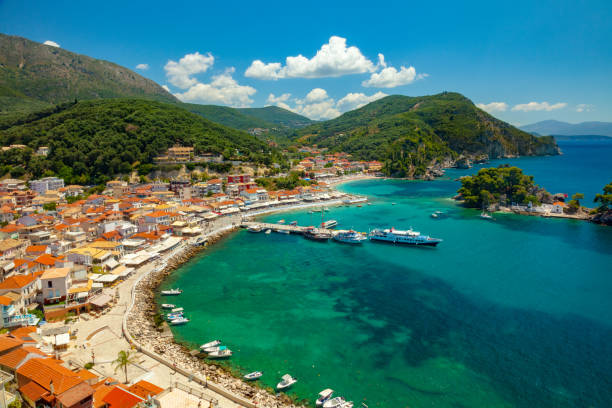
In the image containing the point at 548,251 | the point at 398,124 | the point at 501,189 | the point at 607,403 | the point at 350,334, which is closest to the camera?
the point at 607,403

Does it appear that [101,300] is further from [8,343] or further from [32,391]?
[32,391]

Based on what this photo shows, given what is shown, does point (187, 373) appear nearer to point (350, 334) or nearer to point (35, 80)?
point (350, 334)

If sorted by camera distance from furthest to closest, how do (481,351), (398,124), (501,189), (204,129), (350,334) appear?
(398,124) → (204,129) → (501,189) → (350,334) → (481,351)

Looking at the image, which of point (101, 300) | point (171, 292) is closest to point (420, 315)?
point (171, 292)

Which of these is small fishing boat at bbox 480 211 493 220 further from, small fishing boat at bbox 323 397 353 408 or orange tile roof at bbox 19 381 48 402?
orange tile roof at bbox 19 381 48 402

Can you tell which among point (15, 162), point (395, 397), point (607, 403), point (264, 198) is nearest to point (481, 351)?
point (607, 403)

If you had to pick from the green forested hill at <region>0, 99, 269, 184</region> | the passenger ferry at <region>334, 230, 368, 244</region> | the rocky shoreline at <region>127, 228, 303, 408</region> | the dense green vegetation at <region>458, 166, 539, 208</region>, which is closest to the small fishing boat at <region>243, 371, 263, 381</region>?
the rocky shoreline at <region>127, 228, 303, 408</region>

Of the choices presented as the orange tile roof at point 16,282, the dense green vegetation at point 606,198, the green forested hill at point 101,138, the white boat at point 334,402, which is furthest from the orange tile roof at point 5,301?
the dense green vegetation at point 606,198
